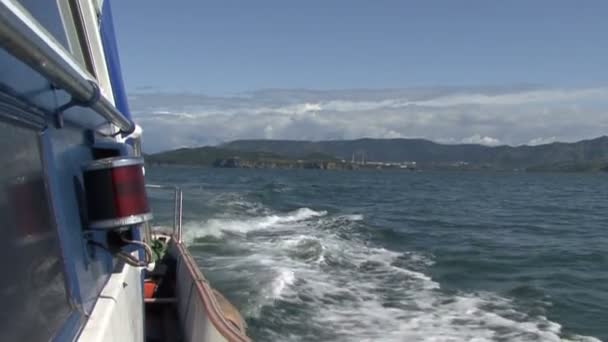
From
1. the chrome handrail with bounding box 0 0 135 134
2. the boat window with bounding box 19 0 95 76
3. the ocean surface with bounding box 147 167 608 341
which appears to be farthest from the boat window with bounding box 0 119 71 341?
the ocean surface with bounding box 147 167 608 341

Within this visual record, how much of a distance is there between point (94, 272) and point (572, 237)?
21960 millimetres

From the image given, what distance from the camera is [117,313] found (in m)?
3.02

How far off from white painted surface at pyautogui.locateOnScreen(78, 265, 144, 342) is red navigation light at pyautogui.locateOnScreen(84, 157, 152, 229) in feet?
1.38

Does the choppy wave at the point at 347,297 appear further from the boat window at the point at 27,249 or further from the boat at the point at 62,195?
the boat window at the point at 27,249

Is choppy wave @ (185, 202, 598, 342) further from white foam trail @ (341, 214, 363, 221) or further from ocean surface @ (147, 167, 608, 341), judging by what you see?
white foam trail @ (341, 214, 363, 221)

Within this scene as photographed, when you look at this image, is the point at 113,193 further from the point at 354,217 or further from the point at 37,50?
the point at 354,217

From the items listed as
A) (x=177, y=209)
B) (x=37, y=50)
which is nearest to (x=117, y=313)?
(x=37, y=50)

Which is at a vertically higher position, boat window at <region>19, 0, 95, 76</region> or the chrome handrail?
boat window at <region>19, 0, 95, 76</region>

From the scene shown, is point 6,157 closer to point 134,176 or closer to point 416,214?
point 134,176

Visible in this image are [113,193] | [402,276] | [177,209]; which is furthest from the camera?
[402,276]

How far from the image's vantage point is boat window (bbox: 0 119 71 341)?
1.72 metres

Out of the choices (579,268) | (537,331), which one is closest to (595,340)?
(537,331)

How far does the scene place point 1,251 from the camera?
1.68 meters

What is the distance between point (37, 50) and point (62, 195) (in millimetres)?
996
